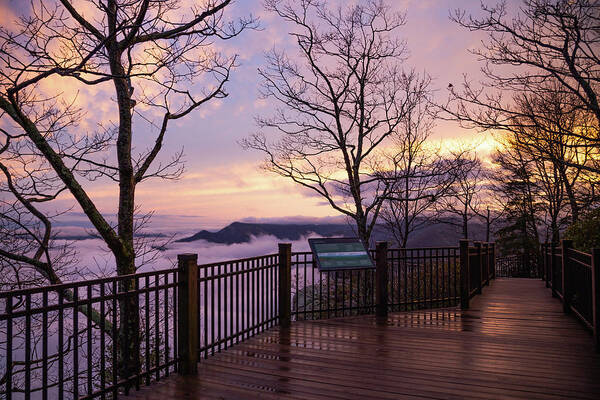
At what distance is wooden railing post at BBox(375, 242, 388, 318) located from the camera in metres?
8.38

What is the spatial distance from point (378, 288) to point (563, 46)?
8470 mm

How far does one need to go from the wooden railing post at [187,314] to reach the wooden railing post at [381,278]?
4.25m

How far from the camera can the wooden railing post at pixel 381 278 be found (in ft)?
27.5

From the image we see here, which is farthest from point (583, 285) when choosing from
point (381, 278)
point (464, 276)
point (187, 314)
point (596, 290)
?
point (187, 314)

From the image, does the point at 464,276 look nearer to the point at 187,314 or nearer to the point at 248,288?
the point at 248,288

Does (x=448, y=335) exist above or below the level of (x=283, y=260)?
below

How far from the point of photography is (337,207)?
61.8ft

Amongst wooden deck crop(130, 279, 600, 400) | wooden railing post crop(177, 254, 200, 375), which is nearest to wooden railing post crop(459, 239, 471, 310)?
wooden deck crop(130, 279, 600, 400)

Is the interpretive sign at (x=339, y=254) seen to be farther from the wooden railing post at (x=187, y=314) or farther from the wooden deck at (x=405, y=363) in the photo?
the wooden railing post at (x=187, y=314)

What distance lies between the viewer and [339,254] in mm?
7934

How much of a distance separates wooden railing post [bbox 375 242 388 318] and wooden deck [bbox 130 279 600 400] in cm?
40

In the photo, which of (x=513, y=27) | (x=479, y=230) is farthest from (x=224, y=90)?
(x=479, y=230)

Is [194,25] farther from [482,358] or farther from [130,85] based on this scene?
[482,358]

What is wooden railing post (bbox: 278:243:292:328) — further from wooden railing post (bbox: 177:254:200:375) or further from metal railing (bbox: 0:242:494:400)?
wooden railing post (bbox: 177:254:200:375)
